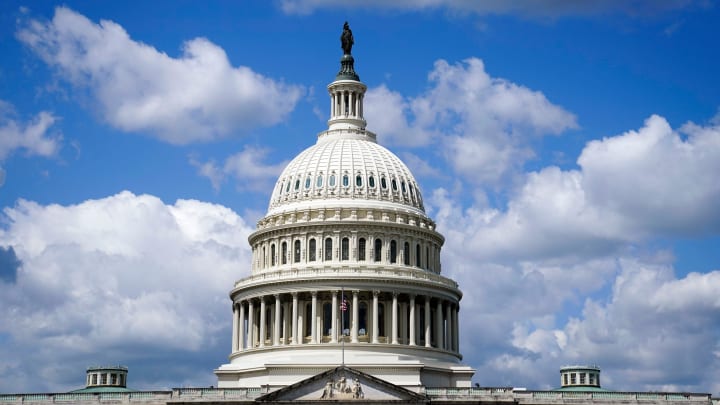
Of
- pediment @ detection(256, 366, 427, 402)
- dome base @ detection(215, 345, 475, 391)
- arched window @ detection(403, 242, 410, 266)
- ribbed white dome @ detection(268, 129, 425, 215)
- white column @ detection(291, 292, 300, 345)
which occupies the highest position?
ribbed white dome @ detection(268, 129, 425, 215)

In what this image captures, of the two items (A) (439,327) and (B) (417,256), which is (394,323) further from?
(B) (417,256)

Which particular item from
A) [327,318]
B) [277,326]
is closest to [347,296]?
[327,318]

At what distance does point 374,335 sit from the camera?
132 metres

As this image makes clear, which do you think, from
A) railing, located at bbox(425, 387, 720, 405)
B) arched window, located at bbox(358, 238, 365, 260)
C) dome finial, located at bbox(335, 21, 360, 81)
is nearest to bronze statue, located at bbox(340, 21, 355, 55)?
dome finial, located at bbox(335, 21, 360, 81)

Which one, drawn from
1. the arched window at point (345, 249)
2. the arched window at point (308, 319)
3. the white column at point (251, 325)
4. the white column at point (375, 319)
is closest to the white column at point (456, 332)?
the white column at point (375, 319)

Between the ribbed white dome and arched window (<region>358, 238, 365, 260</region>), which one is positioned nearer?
arched window (<region>358, 238, 365, 260</region>)

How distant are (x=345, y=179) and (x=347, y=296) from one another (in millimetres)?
14035

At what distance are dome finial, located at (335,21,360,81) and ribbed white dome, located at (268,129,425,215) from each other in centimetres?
787

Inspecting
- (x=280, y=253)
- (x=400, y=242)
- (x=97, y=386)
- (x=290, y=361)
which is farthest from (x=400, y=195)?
(x=97, y=386)

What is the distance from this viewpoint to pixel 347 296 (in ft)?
438

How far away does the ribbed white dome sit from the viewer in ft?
458

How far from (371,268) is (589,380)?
3019cm

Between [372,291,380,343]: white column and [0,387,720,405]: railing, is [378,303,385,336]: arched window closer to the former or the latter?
[372,291,380,343]: white column

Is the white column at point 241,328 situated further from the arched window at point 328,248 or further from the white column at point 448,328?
the white column at point 448,328
